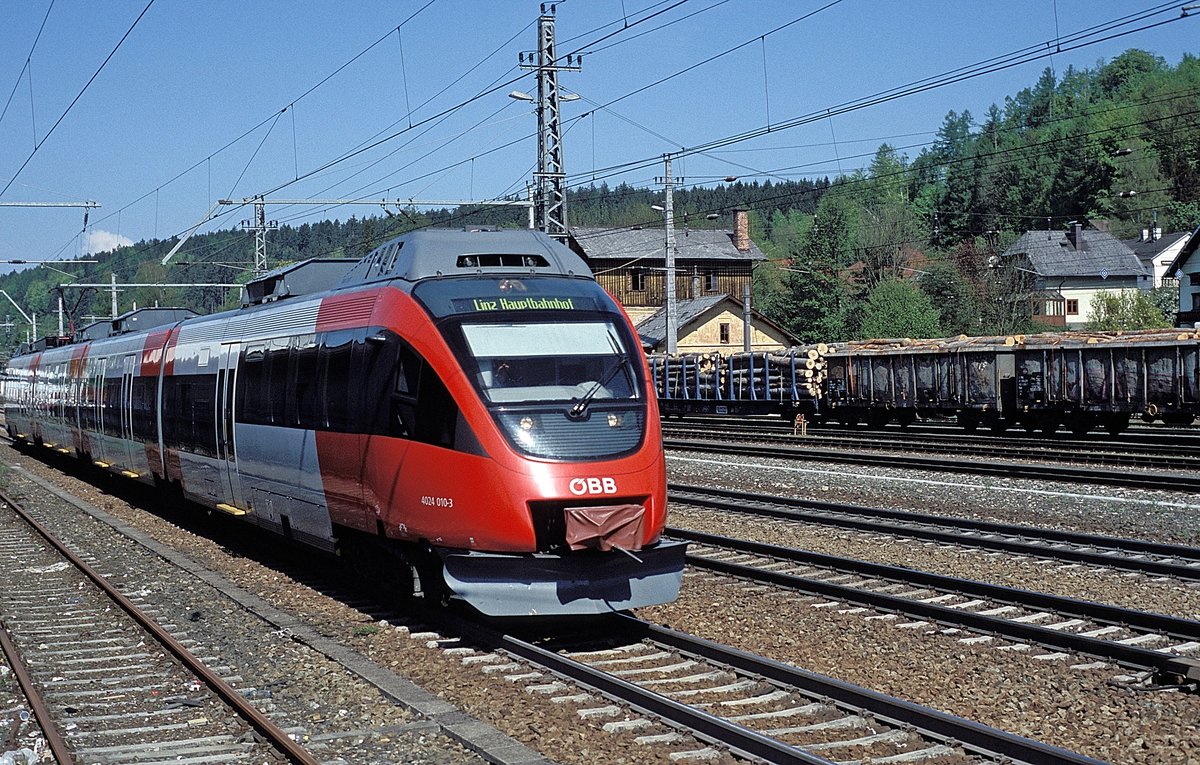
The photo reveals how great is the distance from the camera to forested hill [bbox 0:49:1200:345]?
7325 centimetres

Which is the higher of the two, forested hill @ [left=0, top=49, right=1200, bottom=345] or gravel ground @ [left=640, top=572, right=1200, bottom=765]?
forested hill @ [left=0, top=49, right=1200, bottom=345]

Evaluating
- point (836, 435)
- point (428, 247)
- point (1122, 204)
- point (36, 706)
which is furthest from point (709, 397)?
point (1122, 204)

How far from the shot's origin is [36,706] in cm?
829

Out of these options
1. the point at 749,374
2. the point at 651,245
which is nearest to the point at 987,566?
the point at 749,374

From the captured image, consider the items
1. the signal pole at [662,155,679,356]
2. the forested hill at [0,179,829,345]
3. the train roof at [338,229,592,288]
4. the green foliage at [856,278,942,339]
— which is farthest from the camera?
the forested hill at [0,179,829,345]

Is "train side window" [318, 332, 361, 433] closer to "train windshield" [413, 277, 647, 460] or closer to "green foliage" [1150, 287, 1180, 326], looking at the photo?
"train windshield" [413, 277, 647, 460]

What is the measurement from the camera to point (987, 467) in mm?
22328

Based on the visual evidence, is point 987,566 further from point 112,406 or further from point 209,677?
point 112,406

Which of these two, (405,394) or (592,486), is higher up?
(405,394)

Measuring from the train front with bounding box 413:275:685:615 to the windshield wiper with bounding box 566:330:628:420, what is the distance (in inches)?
0.4

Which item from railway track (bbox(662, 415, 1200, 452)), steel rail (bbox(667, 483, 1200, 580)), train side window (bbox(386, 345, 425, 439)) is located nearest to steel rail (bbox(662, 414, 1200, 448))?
railway track (bbox(662, 415, 1200, 452))

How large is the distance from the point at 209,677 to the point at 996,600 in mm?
Answer: 6748

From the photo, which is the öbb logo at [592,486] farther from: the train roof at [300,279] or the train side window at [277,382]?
the train roof at [300,279]

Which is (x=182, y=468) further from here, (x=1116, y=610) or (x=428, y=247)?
(x=1116, y=610)
